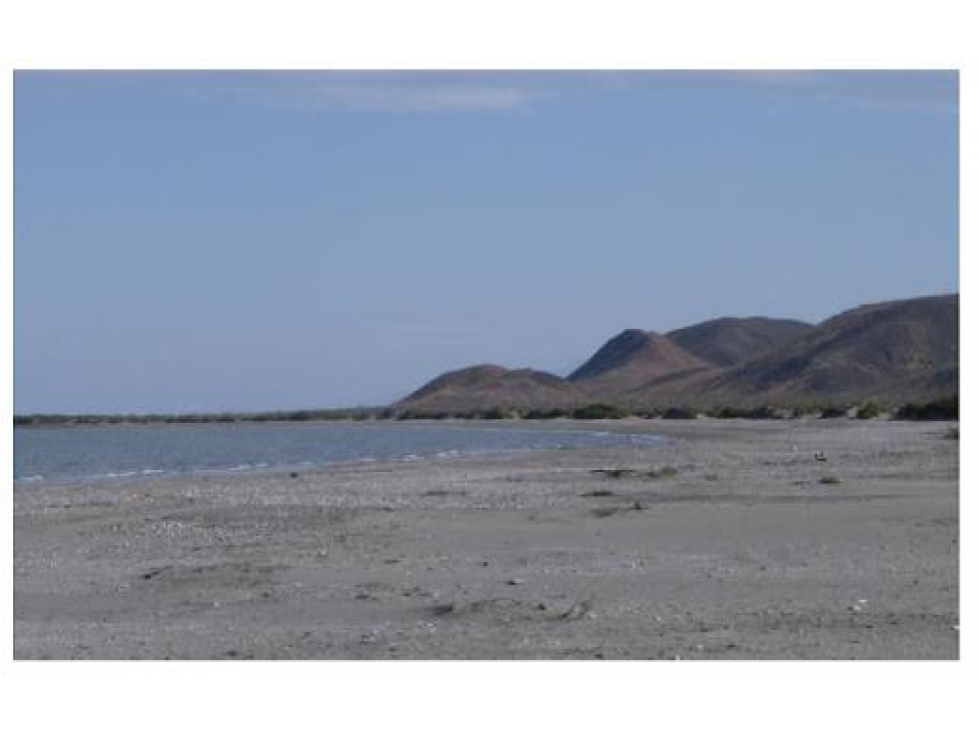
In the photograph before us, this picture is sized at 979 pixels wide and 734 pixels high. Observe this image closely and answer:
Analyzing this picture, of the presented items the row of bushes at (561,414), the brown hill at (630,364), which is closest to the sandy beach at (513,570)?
the row of bushes at (561,414)

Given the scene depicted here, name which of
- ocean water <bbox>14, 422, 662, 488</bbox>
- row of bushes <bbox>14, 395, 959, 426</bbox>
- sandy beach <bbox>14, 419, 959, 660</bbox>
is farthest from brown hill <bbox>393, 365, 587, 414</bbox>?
sandy beach <bbox>14, 419, 959, 660</bbox>

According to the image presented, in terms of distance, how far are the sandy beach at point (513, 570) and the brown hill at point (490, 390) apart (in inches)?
3946

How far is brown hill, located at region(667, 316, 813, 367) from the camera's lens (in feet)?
546

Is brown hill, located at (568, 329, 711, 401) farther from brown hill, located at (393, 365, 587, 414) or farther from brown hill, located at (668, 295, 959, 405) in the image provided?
brown hill, located at (668, 295, 959, 405)

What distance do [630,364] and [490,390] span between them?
3003 centimetres

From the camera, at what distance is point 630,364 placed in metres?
164

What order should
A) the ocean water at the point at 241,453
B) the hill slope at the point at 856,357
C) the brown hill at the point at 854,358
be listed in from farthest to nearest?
the hill slope at the point at 856,357
the brown hill at the point at 854,358
the ocean water at the point at 241,453

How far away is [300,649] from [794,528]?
7.11 metres

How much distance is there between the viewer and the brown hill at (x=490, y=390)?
5020 inches

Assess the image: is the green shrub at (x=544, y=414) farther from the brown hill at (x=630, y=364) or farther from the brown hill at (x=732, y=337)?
the brown hill at (x=732, y=337)

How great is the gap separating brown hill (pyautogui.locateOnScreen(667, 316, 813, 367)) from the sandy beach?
463 ft

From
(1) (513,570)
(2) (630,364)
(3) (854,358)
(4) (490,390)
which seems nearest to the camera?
(1) (513,570)

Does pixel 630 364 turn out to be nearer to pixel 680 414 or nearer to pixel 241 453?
pixel 680 414

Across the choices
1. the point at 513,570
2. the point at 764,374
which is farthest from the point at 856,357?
the point at 513,570
